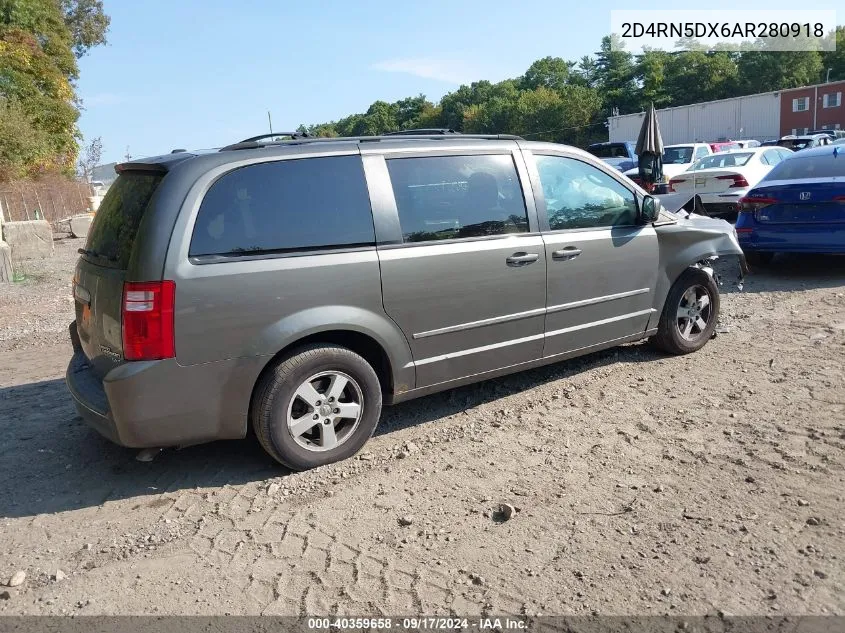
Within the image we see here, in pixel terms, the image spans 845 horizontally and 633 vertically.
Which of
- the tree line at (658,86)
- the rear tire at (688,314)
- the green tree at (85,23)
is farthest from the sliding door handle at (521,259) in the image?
the tree line at (658,86)

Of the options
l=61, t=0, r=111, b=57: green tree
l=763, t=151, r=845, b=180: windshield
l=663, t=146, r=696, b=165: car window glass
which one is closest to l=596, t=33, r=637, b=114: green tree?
l=61, t=0, r=111, b=57: green tree

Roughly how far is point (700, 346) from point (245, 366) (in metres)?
3.99

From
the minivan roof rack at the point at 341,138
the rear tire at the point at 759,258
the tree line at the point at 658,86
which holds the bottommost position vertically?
the rear tire at the point at 759,258

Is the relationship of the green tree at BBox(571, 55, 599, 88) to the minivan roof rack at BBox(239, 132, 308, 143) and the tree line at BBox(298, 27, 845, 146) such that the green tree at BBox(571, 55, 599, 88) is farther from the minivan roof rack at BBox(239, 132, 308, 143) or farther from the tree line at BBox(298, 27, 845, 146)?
the minivan roof rack at BBox(239, 132, 308, 143)

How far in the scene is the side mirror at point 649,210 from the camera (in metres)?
5.43

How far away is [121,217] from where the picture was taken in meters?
4.07

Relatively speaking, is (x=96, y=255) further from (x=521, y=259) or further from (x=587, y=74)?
(x=587, y=74)

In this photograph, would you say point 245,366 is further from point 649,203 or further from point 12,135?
point 12,135

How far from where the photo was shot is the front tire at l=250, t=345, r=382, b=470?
155 inches

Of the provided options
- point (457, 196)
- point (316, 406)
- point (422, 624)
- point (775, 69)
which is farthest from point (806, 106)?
point (422, 624)

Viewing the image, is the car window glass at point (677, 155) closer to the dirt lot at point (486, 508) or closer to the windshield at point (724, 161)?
the windshield at point (724, 161)

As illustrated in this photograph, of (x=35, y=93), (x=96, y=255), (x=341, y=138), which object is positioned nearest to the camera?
(x=96, y=255)

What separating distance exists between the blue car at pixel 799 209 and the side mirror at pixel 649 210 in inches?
158

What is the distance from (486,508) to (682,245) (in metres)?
3.13
